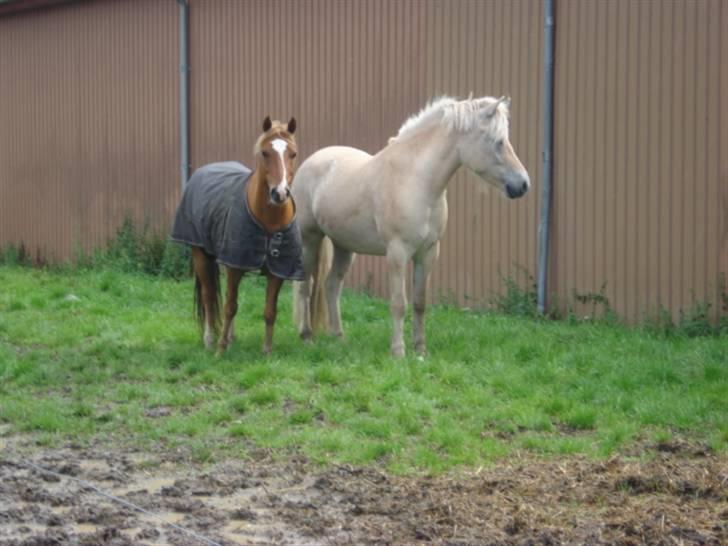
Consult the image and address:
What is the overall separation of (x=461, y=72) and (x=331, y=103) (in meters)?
1.87

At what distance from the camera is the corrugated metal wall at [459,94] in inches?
417

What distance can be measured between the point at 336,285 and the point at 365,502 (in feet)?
15.1

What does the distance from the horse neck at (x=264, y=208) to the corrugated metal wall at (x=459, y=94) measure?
1655 millimetres

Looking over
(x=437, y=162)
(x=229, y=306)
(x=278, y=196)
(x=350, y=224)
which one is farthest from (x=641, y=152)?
(x=229, y=306)

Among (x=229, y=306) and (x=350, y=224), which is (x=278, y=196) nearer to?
(x=350, y=224)

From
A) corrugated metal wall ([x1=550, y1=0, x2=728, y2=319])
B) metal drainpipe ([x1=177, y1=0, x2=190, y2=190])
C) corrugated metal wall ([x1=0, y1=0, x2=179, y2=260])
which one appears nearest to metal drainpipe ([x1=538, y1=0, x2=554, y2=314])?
corrugated metal wall ([x1=550, y1=0, x2=728, y2=319])

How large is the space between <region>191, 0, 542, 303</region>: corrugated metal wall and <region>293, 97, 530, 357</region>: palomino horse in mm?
1451

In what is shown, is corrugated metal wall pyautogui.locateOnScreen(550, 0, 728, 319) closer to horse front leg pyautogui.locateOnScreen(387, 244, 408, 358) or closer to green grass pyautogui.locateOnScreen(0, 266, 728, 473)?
green grass pyautogui.locateOnScreen(0, 266, 728, 473)

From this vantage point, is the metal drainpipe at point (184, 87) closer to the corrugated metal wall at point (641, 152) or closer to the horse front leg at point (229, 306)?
the corrugated metal wall at point (641, 152)

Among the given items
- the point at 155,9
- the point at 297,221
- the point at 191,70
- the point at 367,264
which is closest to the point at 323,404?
the point at 297,221

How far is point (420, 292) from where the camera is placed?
9.54 metres

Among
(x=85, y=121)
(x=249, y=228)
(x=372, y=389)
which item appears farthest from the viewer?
(x=85, y=121)

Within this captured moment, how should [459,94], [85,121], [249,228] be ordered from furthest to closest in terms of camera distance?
[85,121]
[459,94]
[249,228]

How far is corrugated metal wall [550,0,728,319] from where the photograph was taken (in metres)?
10.4
